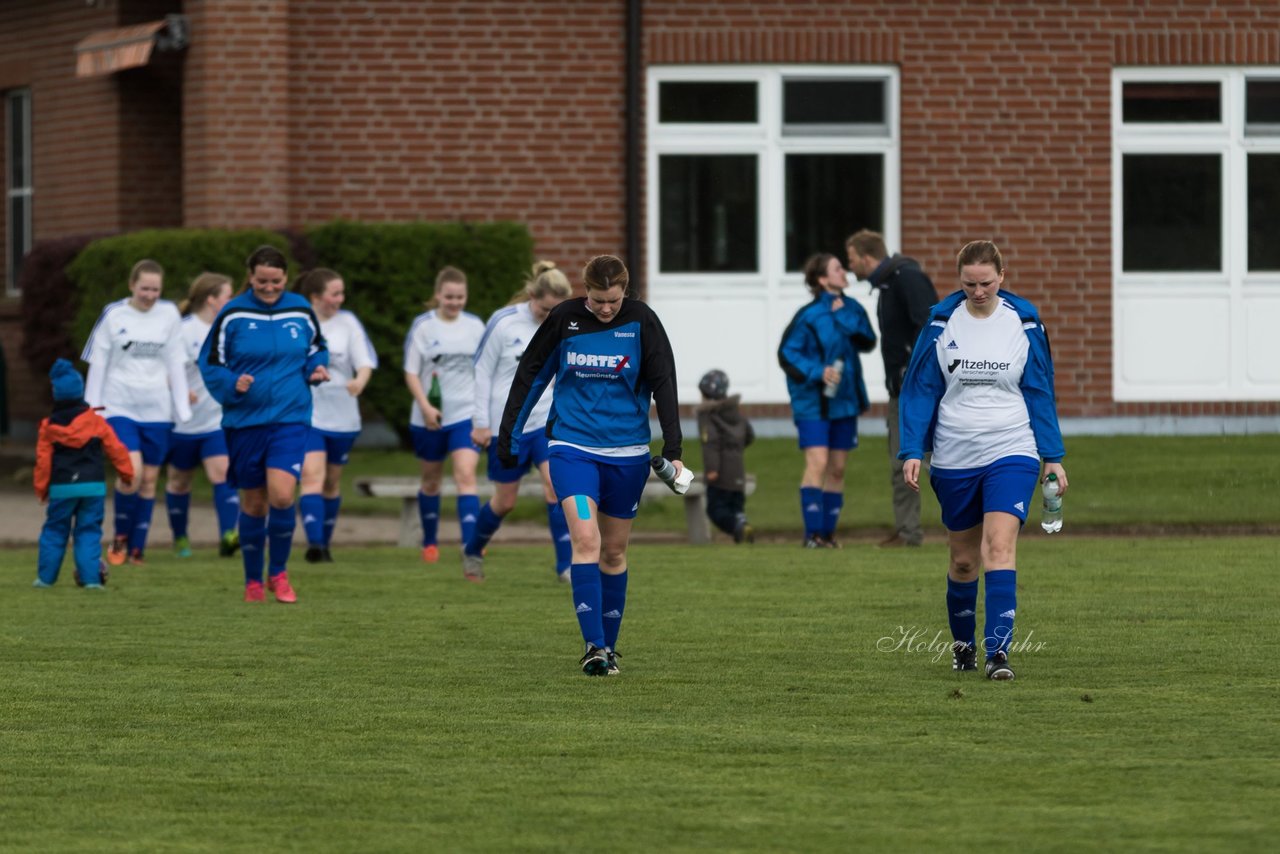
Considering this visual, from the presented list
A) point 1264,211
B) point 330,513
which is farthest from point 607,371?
point 1264,211

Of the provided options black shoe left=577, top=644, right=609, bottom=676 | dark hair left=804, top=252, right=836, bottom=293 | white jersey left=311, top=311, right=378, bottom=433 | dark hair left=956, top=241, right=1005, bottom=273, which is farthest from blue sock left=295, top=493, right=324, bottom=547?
dark hair left=956, top=241, right=1005, bottom=273

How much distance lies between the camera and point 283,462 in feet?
43.2

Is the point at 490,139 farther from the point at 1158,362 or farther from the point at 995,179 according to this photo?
the point at 1158,362

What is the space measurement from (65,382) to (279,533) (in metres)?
1.87

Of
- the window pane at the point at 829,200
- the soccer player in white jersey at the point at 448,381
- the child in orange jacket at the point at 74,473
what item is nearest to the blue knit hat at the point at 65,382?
the child in orange jacket at the point at 74,473

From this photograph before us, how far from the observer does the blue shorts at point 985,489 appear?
9.72 m

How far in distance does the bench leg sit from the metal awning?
26.5ft

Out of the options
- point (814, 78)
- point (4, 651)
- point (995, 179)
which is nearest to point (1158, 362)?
point (995, 179)

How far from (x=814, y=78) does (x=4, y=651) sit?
44.5 feet

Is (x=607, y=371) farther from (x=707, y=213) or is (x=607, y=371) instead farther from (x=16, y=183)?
(x=16, y=183)

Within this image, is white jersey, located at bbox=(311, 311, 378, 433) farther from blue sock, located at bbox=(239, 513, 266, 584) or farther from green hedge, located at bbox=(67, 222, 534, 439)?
green hedge, located at bbox=(67, 222, 534, 439)

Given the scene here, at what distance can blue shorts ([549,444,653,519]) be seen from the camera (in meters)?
10.2

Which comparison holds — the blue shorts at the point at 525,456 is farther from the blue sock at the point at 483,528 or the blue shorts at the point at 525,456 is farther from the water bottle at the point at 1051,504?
the water bottle at the point at 1051,504

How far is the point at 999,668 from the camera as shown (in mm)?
9750
